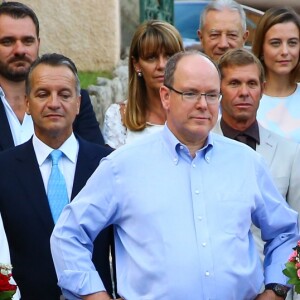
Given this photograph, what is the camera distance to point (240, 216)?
5.10 m

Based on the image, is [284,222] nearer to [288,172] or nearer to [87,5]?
[288,172]

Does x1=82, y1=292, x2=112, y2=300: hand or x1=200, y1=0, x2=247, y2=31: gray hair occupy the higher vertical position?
x1=200, y1=0, x2=247, y2=31: gray hair

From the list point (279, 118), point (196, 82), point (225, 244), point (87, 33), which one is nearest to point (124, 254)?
point (225, 244)

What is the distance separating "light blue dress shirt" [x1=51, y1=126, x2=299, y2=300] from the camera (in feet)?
16.4

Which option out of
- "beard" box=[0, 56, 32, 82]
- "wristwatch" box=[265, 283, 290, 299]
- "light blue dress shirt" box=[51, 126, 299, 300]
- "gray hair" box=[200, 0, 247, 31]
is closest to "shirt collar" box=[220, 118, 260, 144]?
"light blue dress shirt" box=[51, 126, 299, 300]

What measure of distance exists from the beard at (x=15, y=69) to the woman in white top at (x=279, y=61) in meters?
1.38

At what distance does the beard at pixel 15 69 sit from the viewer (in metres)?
6.72

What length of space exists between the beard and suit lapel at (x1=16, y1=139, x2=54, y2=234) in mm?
1016

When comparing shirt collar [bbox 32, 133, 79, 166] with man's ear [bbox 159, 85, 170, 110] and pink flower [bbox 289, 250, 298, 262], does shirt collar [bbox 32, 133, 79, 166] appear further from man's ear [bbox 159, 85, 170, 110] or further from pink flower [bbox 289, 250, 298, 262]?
pink flower [bbox 289, 250, 298, 262]

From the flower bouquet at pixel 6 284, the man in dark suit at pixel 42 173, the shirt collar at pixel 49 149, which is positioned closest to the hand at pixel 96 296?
the flower bouquet at pixel 6 284

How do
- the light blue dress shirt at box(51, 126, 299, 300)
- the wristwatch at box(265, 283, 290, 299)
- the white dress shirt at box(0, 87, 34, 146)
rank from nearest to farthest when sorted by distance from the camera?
the light blue dress shirt at box(51, 126, 299, 300), the wristwatch at box(265, 283, 290, 299), the white dress shirt at box(0, 87, 34, 146)

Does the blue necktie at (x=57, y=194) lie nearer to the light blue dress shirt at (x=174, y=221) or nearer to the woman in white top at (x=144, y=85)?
the light blue dress shirt at (x=174, y=221)

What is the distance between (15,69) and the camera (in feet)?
22.1

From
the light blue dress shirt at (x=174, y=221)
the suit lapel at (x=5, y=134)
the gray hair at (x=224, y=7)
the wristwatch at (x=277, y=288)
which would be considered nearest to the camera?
the light blue dress shirt at (x=174, y=221)
